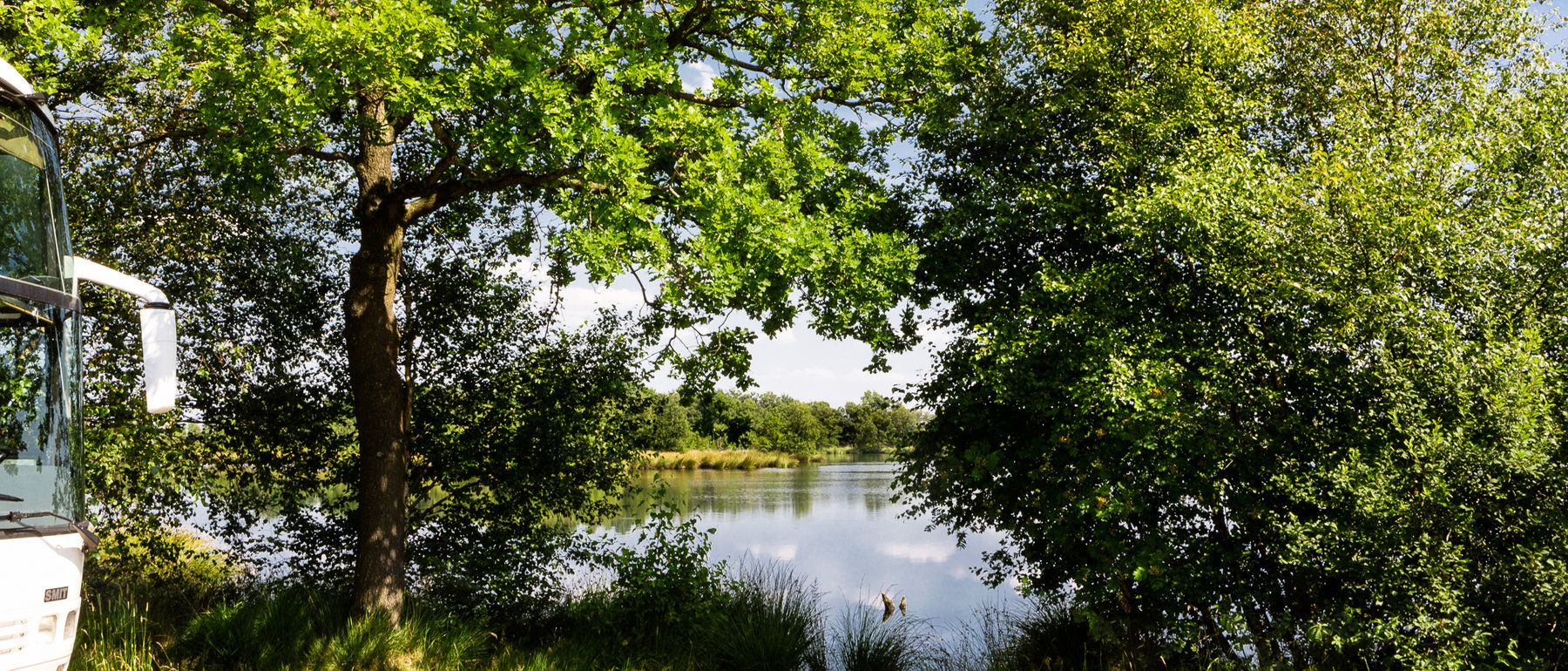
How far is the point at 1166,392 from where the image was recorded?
310 inches

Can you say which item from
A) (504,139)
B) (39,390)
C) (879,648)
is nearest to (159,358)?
(39,390)

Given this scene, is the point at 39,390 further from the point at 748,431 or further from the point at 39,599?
the point at 748,431

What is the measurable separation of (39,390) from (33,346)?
0.22m

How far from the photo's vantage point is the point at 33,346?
4.23 metres

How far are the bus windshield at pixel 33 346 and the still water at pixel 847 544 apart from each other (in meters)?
5.24

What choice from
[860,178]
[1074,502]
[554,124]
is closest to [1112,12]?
[860,178]

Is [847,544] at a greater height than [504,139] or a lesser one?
lesser

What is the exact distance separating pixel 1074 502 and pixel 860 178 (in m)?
4.46

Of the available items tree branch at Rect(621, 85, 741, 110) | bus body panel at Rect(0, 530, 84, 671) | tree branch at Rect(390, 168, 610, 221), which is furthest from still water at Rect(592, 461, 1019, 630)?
bus body panel at Rect(0, 530, 84, 671)

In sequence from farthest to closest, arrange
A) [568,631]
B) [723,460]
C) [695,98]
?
[723,460]
[568,631]
[695,98]

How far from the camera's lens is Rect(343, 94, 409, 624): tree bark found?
8.26 metres

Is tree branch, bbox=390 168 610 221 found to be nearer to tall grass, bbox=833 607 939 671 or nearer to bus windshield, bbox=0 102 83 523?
bus windshield, bbox=0 102 83 523

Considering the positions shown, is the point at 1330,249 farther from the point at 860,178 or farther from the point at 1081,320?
the point at 860,178

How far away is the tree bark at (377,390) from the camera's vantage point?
8.26 metres
